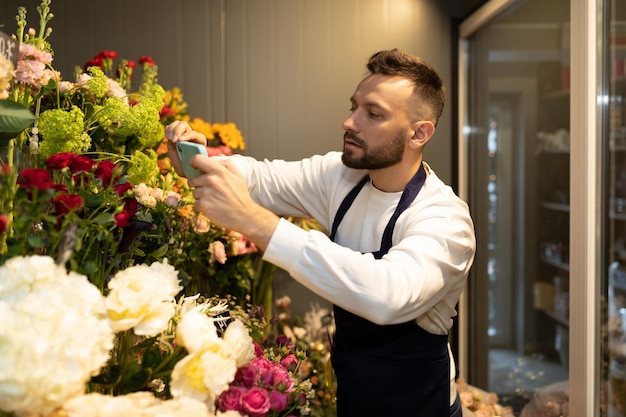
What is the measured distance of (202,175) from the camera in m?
1.32

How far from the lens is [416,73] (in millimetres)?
1679

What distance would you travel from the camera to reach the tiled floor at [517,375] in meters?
2.43

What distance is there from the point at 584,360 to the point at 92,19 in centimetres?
236

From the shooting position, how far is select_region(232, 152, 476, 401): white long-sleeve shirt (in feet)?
4.27

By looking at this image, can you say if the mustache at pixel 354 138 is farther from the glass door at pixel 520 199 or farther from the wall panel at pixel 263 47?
the wall panel at pixel 263 47

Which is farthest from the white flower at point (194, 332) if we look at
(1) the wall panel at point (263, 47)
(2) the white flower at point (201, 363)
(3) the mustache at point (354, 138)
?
(1) the wall panel at point (263, 47)

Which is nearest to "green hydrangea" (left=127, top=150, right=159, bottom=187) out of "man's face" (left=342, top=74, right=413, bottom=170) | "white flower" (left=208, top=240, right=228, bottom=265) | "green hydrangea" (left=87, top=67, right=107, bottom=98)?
"green hydrangea" (left=87, top=67, right=107, bottom=98)

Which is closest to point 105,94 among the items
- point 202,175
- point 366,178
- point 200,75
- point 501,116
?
point 202,175

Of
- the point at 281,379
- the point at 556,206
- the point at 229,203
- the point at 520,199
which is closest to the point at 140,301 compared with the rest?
the point at 281,379

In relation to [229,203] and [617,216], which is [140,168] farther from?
[617,216]

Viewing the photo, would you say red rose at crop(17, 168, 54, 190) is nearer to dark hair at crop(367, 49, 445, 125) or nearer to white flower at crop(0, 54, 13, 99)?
white flower at crop(0, 54, 13, 99)

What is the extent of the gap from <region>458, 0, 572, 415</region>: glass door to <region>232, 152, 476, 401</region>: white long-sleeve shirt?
30.8 inches

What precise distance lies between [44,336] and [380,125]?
108 centimetres

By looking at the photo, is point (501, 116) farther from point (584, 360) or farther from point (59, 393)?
point (59, 393)
